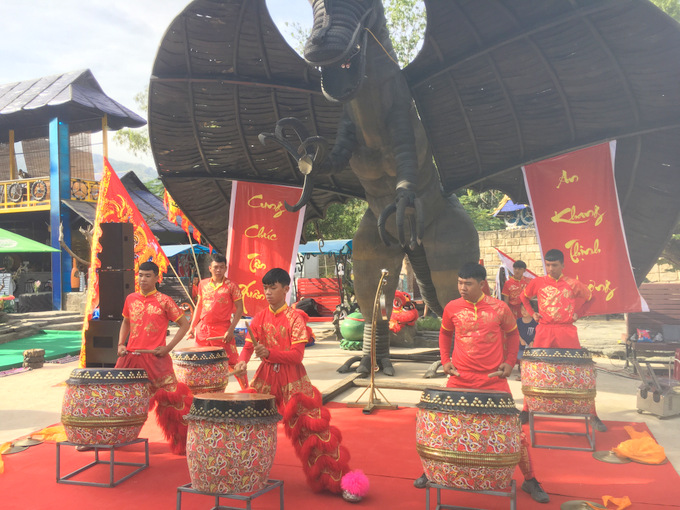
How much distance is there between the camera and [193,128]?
5.96 meters

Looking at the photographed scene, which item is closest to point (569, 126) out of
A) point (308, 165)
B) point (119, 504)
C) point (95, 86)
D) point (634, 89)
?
point (634, 89)

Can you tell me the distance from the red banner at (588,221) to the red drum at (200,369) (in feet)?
10.5

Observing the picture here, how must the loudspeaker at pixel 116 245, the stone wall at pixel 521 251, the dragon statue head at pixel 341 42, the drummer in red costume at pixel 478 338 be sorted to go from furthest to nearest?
the stone wall at pixel 521 251
the loudspeaker at pixel 116 245
the dragon statue head at pixel 341 42
the drummer in red costume at pixel 478 338

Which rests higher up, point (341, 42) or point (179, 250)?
point (341, 42)

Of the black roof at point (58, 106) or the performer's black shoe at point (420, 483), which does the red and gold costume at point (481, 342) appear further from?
the black roof at point (58, 106)

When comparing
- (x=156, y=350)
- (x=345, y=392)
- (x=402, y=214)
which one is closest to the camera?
(x=156, y=350)

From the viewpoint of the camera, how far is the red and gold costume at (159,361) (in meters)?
4.15

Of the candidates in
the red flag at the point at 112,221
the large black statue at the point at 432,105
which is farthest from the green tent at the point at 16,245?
the large black statue at the point at 432,105

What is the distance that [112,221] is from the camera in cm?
611

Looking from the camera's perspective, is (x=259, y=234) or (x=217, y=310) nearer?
(x=217, y=310)

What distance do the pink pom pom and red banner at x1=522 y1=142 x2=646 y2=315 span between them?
9.67 feet

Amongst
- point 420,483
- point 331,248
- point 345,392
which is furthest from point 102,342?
point 331,248

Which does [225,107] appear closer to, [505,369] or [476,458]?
[505,369]

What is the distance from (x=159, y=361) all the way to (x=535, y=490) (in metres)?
2.72
